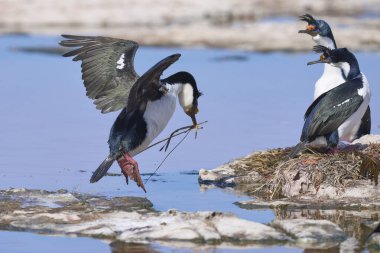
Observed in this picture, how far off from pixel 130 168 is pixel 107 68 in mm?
1581

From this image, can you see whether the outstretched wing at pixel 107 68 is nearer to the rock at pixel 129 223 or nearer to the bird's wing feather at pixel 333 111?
the rock at pixel 129 223

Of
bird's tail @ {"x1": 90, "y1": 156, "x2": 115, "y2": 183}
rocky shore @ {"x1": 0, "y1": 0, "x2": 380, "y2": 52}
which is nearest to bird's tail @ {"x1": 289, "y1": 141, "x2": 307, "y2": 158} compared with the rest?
bird's tail @ {"x1": 90, "y1": 156, "x2": 115, "y2": 183}

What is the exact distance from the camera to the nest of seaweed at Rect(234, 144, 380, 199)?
12289 millimetres

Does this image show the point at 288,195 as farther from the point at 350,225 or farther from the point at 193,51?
the point at 193,51

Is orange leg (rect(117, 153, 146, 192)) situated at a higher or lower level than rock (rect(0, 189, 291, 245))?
higher

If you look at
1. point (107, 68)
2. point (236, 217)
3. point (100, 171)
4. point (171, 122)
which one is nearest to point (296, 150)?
point (100, 171)

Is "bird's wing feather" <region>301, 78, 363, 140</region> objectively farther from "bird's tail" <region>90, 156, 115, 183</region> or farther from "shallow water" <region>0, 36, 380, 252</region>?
"bird's tail" <region>90, 156, 115, 183</region>

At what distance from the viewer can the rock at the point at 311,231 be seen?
10000 millimetres

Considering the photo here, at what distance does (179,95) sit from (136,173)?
131cm

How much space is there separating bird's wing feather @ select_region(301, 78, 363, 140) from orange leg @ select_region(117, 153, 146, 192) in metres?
2.04

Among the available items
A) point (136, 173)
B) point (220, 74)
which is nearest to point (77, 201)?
point (136, 173)

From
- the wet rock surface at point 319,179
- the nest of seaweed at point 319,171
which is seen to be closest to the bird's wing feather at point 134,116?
the wet rock surface at point 319,179

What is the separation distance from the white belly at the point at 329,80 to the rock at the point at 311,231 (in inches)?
164

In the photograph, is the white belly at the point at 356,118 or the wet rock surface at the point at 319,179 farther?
the white belly at the point at 356,118
